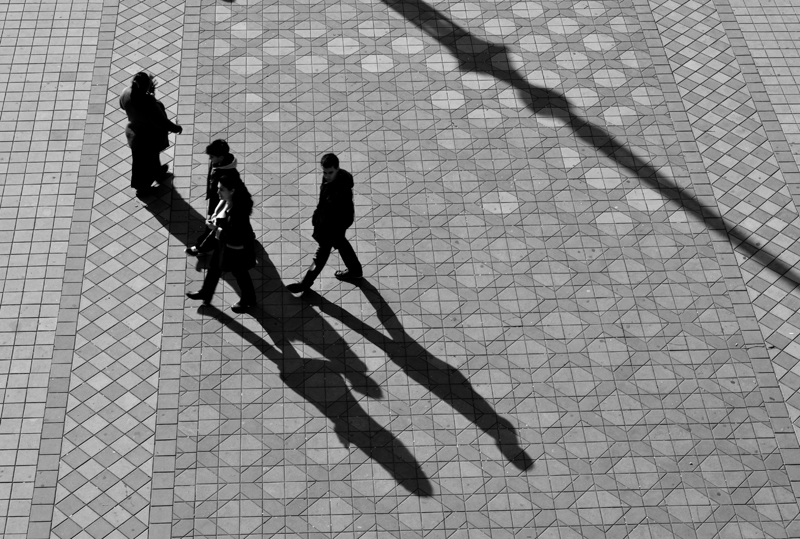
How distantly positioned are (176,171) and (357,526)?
4663mm

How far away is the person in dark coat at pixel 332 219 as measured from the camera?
8.39 m

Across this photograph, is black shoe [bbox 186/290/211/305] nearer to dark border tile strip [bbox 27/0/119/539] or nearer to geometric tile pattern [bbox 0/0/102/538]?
dark border tile strip [bbox 27/0/119/539]

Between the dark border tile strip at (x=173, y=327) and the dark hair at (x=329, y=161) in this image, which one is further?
the dark hair at (x=329, y=161)

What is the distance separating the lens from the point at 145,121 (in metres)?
9.44

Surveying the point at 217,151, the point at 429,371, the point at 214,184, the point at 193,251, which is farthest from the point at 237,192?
the point at 429,371

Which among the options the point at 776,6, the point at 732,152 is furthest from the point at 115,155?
the point at 776,6

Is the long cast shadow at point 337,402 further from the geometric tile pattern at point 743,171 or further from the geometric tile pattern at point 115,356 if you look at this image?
the geometric tile pattern at point 743,171

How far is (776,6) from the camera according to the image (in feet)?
41.4

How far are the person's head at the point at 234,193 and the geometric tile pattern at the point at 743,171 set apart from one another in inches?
204

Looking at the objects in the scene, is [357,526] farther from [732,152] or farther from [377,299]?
[732,152]

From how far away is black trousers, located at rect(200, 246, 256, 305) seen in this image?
866 centimetres

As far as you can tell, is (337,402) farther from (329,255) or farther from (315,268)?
(329,255)

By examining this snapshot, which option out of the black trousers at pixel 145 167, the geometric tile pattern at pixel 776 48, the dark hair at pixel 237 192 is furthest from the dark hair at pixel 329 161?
the geometric tile pattern at pixel 776 48

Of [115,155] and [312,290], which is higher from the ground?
[115,155]
